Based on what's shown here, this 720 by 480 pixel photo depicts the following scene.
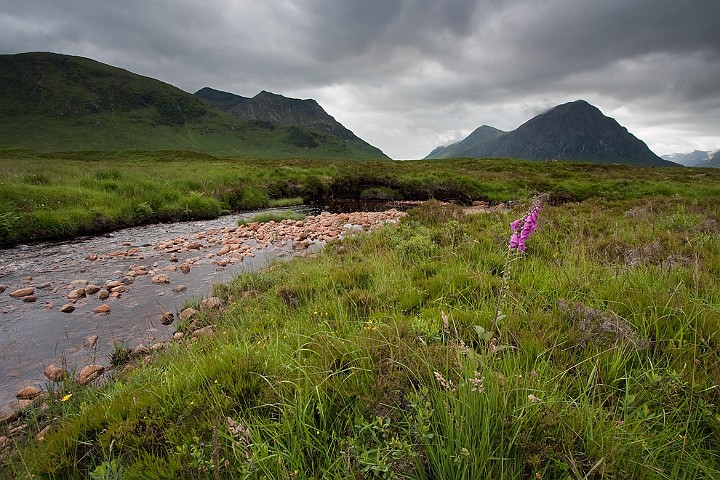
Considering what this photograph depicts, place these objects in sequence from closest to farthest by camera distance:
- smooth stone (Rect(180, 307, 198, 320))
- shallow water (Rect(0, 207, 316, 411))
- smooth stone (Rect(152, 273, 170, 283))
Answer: shallow water (Rect(0, 207, 316, 411)) → smooth stone (Rect(180, 307, 198, 320)) → smooth stone (Rect(152, 273, 170, 283))

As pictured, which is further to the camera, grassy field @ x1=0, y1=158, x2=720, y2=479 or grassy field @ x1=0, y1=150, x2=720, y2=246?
grassy field @ x1=0, y1=150, x2=720, y2=246

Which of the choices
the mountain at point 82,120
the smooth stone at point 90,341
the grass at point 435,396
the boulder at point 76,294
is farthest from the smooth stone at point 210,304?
the mountain at point 82,120

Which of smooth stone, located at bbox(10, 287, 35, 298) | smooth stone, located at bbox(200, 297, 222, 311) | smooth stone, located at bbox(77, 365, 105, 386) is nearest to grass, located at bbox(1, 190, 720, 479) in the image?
smooth stone, located at bbox(77, 365, 105, 386)

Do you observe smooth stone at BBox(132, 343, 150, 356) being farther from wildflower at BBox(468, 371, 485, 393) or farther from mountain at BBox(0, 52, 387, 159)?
mountain at BBox(0, 52, 387, 159)

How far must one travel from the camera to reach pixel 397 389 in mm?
2338

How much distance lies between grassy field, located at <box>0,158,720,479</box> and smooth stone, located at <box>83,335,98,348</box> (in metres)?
1.45

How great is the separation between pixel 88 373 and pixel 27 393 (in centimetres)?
57

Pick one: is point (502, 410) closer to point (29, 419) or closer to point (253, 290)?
point (29, 419)

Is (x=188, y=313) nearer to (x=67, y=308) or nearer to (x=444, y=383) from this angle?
(x=67, y=308)

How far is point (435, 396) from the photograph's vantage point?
83.0 inches

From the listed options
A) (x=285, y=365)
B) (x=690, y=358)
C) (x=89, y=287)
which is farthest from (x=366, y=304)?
(x=89, y=287)

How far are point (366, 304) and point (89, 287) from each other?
6.49 metres

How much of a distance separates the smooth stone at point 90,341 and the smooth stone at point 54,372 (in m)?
0.55

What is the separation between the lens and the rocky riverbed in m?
4.69
